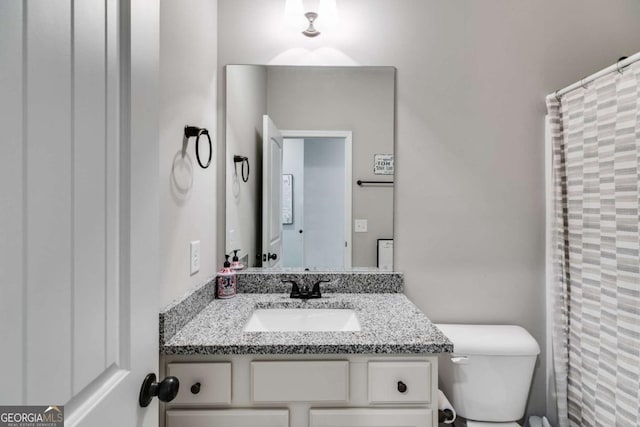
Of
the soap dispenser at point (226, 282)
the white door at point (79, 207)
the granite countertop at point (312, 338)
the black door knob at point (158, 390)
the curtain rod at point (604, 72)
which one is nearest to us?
the white door at point (79, 207)

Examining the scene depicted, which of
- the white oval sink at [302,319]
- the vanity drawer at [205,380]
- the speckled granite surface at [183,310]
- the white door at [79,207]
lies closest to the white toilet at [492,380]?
the white oval sink at [302,319]

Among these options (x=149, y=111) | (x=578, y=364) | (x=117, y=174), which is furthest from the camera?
(x=578, y=364)

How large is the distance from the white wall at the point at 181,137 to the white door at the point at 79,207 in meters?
0.37

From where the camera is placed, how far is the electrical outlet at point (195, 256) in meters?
1.37

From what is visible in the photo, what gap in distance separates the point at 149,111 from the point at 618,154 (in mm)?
1533

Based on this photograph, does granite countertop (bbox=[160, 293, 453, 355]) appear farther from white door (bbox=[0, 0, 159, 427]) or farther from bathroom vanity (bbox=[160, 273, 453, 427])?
white door (bbox=[0, 0, 159, 427])

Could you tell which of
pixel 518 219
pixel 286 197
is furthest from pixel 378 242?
pixel 518 219

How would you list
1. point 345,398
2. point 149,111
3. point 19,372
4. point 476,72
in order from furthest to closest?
point 476,72
point 345,398
point 149,111
point 19,372

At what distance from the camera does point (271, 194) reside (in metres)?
1.75

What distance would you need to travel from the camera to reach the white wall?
3.77 feet

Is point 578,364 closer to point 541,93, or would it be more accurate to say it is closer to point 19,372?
point 541,93

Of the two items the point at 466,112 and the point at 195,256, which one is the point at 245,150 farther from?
the point at 466,112

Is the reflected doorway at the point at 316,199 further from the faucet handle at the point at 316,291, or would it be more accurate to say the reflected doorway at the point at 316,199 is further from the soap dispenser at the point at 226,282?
the soap dispenser at the point at 226,282

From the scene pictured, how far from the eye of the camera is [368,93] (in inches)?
67.7
